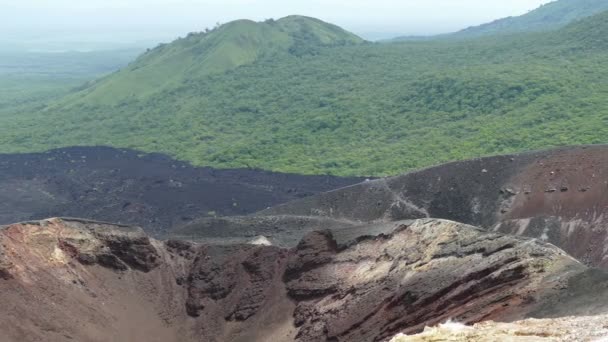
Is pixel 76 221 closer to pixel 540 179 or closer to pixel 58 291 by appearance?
pixel 58 291

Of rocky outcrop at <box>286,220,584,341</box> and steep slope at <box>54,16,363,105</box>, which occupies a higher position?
steep slope at <box>54,16,363,105</box>

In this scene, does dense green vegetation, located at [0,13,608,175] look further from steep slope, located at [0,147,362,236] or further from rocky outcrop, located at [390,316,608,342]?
rocky outcrop, located at [390,316,608,342]

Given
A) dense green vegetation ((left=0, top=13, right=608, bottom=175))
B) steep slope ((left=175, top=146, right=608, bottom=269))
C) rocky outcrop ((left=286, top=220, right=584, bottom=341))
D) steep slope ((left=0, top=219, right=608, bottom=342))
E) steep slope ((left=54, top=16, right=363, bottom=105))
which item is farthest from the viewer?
steep slope ((left=54, top=16, right=363, bottom=105))

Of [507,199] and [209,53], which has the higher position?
[209,53]

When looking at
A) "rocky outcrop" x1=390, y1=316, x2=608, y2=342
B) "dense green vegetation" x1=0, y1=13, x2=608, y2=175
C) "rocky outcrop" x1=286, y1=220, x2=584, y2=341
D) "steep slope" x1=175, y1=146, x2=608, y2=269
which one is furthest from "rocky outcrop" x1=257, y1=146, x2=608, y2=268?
"dense green vegetation" x1=0, y1=13, x2=608, y2=175

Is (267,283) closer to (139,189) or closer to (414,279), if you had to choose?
(414,279)

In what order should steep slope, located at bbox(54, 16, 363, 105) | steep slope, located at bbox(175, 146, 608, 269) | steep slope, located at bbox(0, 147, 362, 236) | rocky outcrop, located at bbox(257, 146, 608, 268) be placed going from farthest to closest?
steep slope, located at bbox(54, 16, 363, 105)
steep slope, located at bbox(0, 147, 362, 236)
steep slope, located at bbox(175, 146, 608, 269)
rocky outcrop, located at bbox(257, 146, 608, 268)

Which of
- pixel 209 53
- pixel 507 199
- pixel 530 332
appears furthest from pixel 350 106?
pixel 530 332
